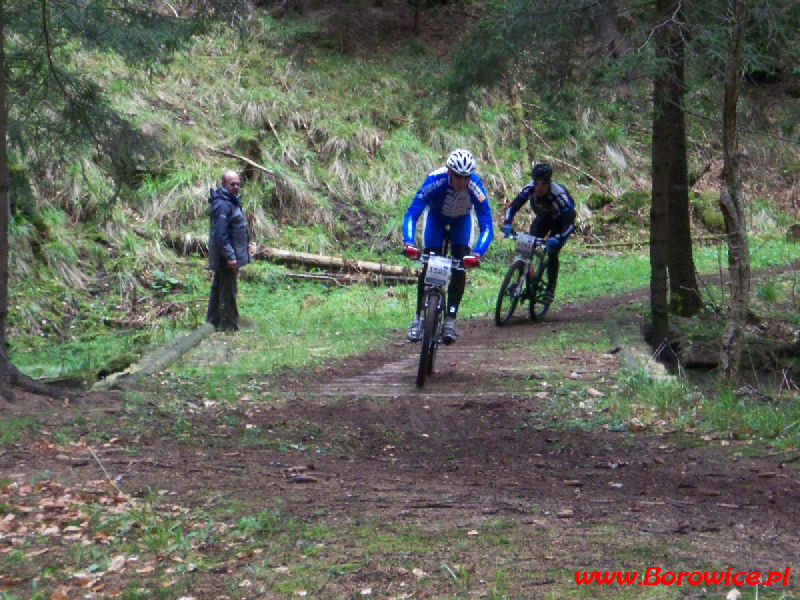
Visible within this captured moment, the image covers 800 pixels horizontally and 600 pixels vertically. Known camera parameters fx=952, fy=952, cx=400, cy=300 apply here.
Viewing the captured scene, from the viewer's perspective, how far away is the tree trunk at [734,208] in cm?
805

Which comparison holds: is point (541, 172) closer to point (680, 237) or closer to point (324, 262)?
point (680, 237)

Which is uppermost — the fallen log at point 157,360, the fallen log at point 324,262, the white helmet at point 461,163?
the white helmet at point 461,163

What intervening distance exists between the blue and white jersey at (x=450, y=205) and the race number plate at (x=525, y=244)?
3486 millimetres

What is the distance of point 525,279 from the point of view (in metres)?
13.6

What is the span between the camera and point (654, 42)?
1005cm

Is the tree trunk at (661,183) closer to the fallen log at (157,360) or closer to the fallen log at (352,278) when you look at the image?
the fallen log at (157,360)

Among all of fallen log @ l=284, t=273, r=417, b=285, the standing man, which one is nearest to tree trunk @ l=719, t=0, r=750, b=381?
the standing man

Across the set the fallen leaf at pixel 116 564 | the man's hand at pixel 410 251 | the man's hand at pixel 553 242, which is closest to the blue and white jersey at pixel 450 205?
the man's hand at pixel 410 251

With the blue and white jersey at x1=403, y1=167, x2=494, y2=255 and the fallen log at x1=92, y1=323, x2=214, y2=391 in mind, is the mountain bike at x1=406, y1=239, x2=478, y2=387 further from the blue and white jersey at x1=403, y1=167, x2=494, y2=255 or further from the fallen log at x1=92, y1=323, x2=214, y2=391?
the fallen log at x1=92, y1=323, x2=214, y2=391

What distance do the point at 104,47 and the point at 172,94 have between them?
13557mm

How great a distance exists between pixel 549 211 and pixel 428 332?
16.3 ft

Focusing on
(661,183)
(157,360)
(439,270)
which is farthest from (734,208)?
(157,360)

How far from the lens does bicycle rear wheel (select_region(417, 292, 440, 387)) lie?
8.98m

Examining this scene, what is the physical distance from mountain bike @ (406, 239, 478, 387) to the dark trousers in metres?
4.86
